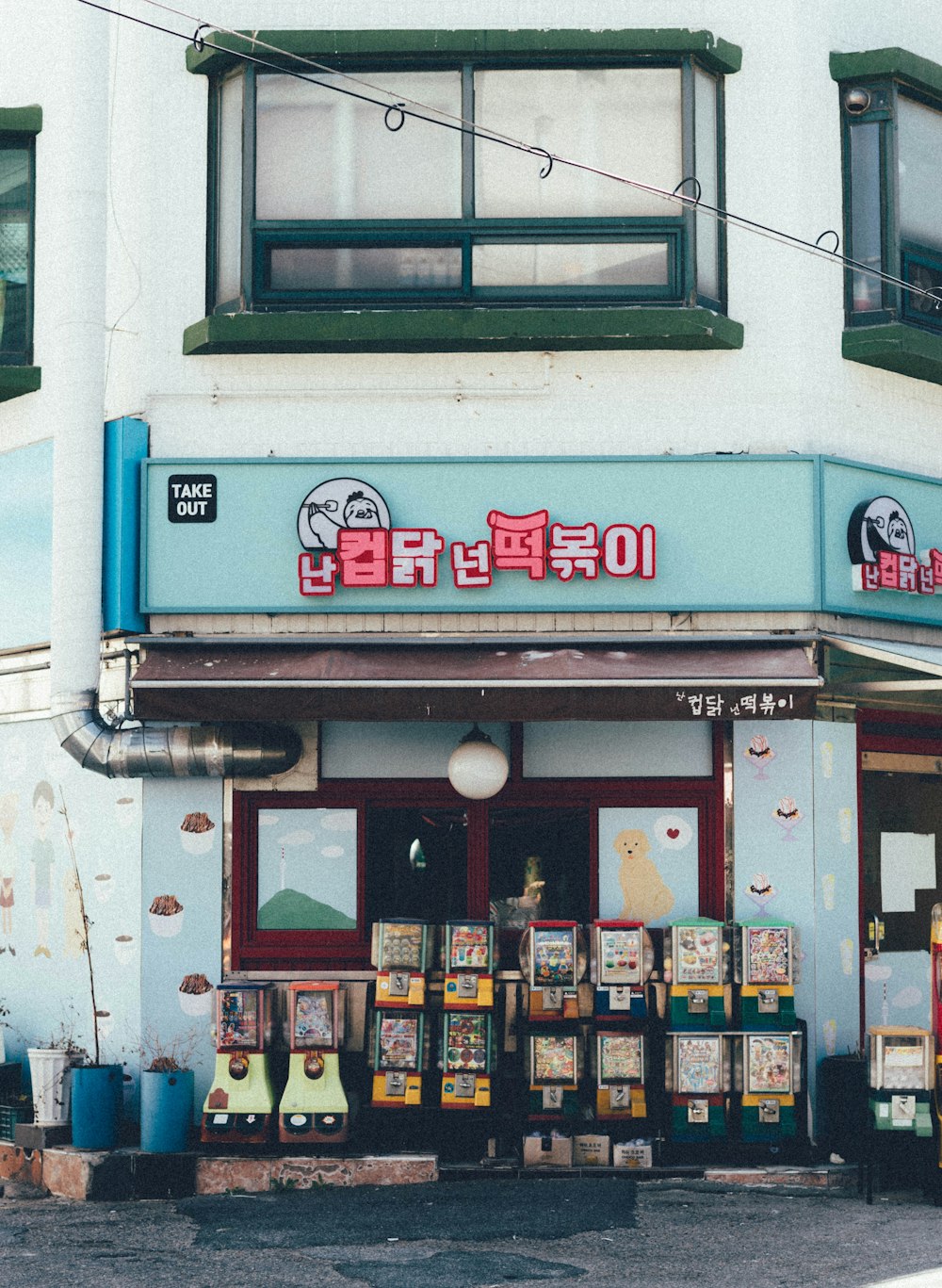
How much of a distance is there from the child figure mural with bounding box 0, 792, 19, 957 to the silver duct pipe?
5.04ft

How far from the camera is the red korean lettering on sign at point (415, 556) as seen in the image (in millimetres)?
11219

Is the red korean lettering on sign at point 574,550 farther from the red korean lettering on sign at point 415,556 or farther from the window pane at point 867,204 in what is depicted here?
the window pane at point 867,204

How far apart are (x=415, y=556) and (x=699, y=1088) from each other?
400cm

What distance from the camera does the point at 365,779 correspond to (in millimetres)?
11531

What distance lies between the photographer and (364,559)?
11.2 metres

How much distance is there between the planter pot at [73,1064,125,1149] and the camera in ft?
35.7

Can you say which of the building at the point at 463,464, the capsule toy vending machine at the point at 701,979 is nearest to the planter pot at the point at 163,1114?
the building at the point at 463,464

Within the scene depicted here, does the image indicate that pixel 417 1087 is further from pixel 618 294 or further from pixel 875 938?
pixel 618 294

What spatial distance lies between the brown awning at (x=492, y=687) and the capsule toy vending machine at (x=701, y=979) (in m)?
1.54

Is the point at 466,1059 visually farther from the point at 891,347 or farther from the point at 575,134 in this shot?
the point at 575,134

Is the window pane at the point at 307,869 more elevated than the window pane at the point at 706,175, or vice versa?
the window pane at the point at 706,175

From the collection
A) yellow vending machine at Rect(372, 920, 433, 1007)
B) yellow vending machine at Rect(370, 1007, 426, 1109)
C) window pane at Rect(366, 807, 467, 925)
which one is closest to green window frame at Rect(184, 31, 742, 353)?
window pane at Rect(366, 807, 467, 925)

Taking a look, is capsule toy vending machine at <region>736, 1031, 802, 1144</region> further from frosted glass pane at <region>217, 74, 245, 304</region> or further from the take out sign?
frosted glass pane at <region>217, 74, 245, 304</region>

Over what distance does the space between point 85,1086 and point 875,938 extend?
5613mm
